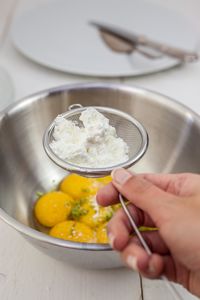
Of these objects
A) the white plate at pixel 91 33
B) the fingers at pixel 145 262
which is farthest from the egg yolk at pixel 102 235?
the white plate at pixel 91 33

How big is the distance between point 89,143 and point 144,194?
0.57 ft

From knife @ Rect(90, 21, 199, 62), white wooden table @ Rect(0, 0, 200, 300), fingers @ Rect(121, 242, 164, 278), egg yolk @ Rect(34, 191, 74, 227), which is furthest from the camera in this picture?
knife @ Rect(90, 21, 199, 62)

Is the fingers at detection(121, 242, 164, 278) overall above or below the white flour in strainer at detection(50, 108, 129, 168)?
below

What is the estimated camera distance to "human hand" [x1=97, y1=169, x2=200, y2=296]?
1.57 ft

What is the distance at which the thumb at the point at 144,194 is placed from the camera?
495 mm

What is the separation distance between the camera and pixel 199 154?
0.77 metres

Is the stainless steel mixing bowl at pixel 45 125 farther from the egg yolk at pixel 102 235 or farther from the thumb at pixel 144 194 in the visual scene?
the thumb at pixel 144 194

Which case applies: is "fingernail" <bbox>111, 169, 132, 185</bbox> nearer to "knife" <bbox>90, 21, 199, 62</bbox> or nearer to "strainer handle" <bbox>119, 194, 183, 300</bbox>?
"strainer handle" <bbox>119, 194, 183, 300</bbox>

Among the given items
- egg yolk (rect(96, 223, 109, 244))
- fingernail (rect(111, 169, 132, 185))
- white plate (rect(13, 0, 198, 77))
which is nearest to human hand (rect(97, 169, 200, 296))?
fingernail (rect(111, 169, 132, 185))

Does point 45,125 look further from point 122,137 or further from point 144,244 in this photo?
point 144,244

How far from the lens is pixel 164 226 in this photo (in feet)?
1.60

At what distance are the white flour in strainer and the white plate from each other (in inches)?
14.5

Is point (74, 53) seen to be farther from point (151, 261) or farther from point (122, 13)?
point (151, 261)

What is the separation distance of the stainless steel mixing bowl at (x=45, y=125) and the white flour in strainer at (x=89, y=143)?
0.46 ft
